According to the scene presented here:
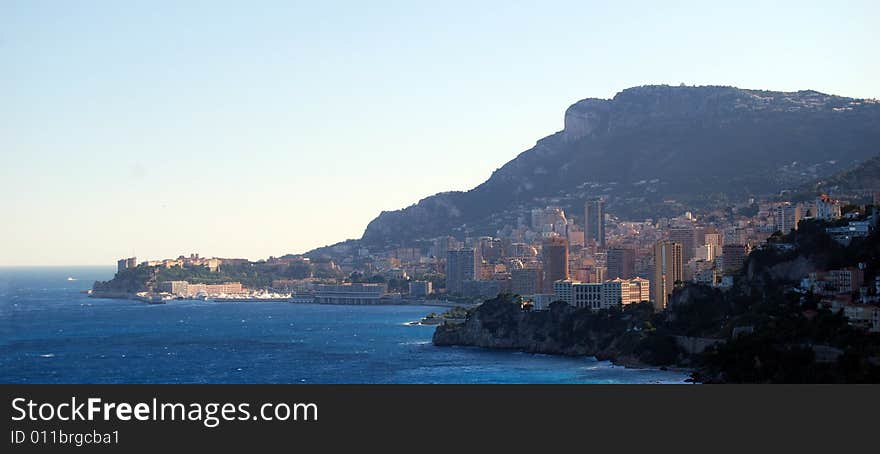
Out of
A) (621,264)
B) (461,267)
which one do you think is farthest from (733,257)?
(461,267)

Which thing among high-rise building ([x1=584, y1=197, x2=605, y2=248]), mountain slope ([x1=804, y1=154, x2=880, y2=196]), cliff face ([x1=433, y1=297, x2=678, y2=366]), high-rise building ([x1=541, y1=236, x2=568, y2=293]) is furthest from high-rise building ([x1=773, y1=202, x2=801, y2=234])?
high-rise building ([x1=584, y1=197, x2=605, y2=248])

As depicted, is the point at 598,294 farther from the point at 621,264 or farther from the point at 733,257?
the point at 621,264

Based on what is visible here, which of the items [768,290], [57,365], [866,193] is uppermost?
[866,193]

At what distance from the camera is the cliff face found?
127 ft

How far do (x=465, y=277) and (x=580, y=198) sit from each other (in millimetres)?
24088

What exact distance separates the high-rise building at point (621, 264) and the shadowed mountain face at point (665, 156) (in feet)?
89.2

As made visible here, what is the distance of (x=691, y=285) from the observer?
39906mm

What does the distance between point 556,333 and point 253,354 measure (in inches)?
423

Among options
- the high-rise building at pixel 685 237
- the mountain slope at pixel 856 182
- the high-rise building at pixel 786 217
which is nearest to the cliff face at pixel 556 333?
the high-rise building at pixel 786 217

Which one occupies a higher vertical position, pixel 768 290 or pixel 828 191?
pixel 828 191

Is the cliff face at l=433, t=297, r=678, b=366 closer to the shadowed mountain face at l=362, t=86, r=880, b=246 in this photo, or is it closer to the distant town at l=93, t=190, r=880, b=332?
the distant town at l=93, t=190, r=880, b=332
